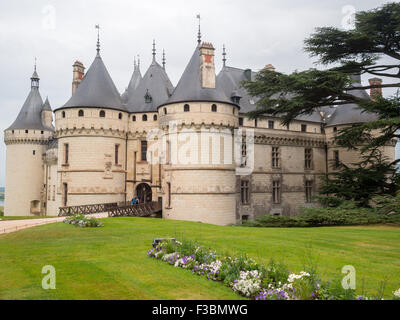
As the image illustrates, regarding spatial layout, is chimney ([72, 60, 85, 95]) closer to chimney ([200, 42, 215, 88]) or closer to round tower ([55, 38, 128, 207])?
round tower ([55, 38, 128, 207])

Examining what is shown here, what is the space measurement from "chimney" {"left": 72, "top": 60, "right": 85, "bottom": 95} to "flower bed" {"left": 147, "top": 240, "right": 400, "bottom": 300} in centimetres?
2789

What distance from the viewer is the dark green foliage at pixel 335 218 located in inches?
828

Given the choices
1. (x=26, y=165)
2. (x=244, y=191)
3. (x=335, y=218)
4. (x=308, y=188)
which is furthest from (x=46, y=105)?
(x=335, y=218)

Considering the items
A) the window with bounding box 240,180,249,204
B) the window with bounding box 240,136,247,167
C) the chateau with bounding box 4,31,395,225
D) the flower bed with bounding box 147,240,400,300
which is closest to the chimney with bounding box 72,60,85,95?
the chateau with bounding box 4,31,395,225

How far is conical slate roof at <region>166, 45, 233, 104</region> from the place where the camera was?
85.9ft

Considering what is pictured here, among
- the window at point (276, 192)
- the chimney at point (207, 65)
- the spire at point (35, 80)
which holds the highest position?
the spire at point (35, 80)

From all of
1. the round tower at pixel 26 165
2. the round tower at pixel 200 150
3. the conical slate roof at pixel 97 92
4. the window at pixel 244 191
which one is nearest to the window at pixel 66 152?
the conical slate roof at pixel 97 92

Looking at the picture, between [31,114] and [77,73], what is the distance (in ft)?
40.5

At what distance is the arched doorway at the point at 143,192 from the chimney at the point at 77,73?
11557mm

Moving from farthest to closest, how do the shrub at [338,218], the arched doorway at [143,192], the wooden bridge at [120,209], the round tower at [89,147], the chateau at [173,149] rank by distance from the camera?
the arched doorway at [143,192]
the round tower at [89,147]
the chateau at [173,149]
the wooden bridge at [120,209]
the shrub at [338,218]

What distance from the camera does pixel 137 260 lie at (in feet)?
31.7

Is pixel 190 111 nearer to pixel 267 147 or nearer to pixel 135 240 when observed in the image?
pixel 267 147

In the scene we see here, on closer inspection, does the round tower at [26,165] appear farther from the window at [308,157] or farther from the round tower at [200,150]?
the window at [308,157]

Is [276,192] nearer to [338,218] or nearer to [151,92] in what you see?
[338,218]
